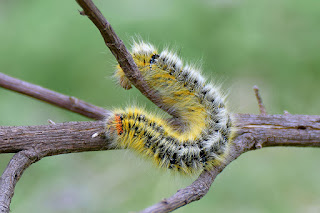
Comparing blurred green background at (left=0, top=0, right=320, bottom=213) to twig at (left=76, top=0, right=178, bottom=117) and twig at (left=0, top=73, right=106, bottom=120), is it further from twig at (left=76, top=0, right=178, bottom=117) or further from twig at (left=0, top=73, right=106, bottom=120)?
twig at (left=76, top=0, right=178, bottom=117)

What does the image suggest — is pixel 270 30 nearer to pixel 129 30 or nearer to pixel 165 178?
pixel 129 30

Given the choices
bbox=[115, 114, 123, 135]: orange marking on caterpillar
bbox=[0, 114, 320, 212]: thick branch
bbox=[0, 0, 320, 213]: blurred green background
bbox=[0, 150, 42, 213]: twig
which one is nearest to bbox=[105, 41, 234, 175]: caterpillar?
bbox=[115, 114, 123, 135]: orange marking on caterpillar

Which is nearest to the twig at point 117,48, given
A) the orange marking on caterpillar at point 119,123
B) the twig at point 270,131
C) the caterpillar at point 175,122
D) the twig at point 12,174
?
the caterpillar at point 175,122

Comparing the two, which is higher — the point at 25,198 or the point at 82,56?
the point at 82,56

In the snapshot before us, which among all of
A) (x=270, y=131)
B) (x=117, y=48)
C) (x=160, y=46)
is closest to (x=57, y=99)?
(x=117, y=48)

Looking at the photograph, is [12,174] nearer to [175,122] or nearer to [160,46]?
[175,122]

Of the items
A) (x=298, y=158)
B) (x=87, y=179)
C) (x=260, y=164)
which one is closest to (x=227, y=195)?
(x=260, y=164)

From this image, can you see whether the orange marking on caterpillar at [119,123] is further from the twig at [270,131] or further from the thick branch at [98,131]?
the twig at [270,131]
